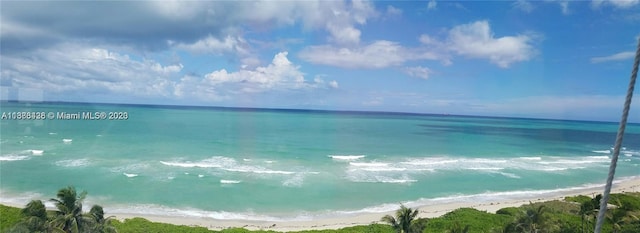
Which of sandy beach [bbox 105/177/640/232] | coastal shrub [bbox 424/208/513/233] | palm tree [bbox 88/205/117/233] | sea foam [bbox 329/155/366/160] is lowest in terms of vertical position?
sandy beach [bbox 105/177/640/232]

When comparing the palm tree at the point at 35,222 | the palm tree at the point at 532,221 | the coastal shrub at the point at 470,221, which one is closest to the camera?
the palm tree at the point at 35,222


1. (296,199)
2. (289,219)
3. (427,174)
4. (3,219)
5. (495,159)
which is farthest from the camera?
(495,159)

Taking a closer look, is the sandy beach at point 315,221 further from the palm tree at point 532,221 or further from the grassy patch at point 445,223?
the palm tree at point 532,221

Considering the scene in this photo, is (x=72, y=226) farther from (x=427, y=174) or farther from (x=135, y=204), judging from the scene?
(x=427, y=174)

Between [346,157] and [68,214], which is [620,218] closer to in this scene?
→ [68,214]

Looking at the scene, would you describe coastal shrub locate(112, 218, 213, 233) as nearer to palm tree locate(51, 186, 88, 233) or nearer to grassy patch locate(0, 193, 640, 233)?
grassy patch locate(0, 193, 640, 233)

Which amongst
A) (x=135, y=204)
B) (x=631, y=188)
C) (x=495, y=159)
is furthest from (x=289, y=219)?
(x=495, y=159)

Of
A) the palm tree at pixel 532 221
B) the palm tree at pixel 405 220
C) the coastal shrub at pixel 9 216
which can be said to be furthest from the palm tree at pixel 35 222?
the palm tree at pixel 532 221

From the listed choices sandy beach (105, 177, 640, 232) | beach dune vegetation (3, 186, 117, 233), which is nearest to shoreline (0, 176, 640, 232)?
sandy beach (105, 177, 640, 232)
